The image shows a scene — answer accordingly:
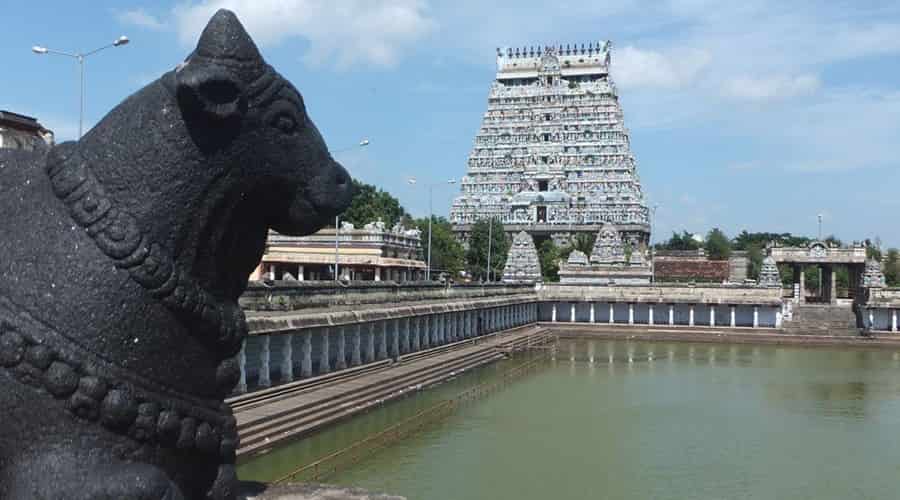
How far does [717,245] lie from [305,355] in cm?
7939

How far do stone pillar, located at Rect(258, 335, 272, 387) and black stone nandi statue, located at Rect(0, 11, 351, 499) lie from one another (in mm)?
15850

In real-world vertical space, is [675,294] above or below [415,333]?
above

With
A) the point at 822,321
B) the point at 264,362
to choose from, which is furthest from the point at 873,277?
the point at 264,362

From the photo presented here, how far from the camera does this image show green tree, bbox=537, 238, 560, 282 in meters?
66.9

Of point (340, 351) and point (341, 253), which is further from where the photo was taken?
point (341, 253)

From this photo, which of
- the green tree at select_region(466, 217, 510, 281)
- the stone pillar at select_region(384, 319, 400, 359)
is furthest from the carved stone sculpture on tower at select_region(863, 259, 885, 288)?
the stone pillar at select_region(384, 319, 400, 359)

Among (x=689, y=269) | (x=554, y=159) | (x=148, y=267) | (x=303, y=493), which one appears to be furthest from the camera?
(x=554, y=159)

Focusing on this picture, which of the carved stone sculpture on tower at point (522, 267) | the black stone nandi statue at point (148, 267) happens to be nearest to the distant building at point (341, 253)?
the carved stone sculpture on tower at point (522, 267)

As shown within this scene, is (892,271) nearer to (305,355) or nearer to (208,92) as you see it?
(305,355)

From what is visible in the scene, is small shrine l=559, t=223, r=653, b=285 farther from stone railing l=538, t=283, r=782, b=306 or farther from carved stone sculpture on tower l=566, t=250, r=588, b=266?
stone railing l=538, t=283, r=782, b=306

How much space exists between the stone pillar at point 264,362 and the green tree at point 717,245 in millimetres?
76120

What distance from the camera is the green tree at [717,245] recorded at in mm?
91062

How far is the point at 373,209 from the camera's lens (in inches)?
2655

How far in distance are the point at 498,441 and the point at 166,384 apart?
16.7m
